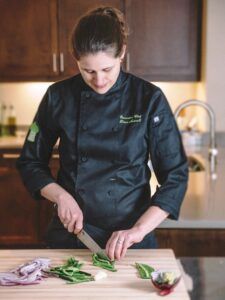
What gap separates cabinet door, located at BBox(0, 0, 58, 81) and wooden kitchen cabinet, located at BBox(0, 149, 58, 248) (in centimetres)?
74

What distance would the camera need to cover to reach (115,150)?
118 centimetres

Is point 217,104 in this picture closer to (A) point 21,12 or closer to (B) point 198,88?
(B) point 198,88

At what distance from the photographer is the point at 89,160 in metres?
1.19

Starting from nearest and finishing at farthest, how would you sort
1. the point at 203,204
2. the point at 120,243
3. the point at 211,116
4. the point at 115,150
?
the point at 120,243
the point at 115,150
the point at 203,204
the point at 211,116

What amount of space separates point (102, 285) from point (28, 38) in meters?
2.52

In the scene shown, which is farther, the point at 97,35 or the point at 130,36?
the point at 130,36

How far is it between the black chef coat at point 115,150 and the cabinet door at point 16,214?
74.6 inches

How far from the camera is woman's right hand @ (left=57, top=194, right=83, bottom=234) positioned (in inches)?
44.5

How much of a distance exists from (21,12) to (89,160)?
227cm

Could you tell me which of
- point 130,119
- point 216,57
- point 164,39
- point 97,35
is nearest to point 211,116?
point 216,57

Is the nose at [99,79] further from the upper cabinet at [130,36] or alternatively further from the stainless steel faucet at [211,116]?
the upper cabinet at [130,36]

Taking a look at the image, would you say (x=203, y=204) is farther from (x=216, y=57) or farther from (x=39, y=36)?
(x=39, y=36)

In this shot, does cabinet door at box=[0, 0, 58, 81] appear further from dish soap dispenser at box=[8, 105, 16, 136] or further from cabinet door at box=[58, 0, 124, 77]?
dish soap dispenser at box=[8, 105, 16, 136]

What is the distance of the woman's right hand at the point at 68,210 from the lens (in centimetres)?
113
